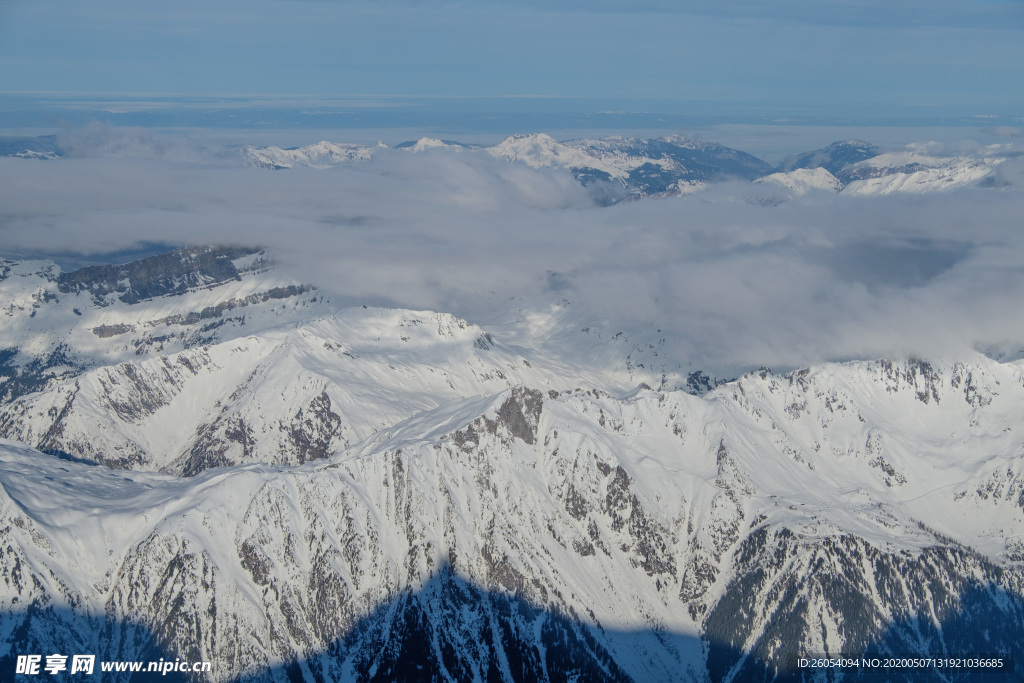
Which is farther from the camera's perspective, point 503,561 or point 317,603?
point 503,561

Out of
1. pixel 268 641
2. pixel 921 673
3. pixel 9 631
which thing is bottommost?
pixel 921 673

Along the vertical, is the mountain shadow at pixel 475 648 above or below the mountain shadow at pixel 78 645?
below

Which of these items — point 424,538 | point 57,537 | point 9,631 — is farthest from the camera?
point 424,538

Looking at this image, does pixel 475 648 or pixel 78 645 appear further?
pixel 475 648

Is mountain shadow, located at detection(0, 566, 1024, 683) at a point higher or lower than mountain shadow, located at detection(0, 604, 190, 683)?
lower

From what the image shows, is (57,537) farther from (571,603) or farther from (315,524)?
(571,603)

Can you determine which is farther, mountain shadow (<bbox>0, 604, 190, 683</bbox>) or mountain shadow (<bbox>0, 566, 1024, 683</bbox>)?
mountain shadow (<bbox>0, 566, 1024, 683</bbox>)

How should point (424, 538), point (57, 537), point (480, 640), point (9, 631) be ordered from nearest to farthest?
1. point (9, 631)
2. point (57, 537)
3. point (480, 640)
4. point (424, 538)

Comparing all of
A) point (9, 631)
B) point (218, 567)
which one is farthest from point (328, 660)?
point (9, 631)

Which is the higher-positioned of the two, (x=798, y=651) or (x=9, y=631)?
(x=9, y=631)

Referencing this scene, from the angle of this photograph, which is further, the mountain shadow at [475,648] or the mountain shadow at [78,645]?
the mountain shadow at [475,648]

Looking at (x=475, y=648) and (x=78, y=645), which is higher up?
(x=78, y=645)
